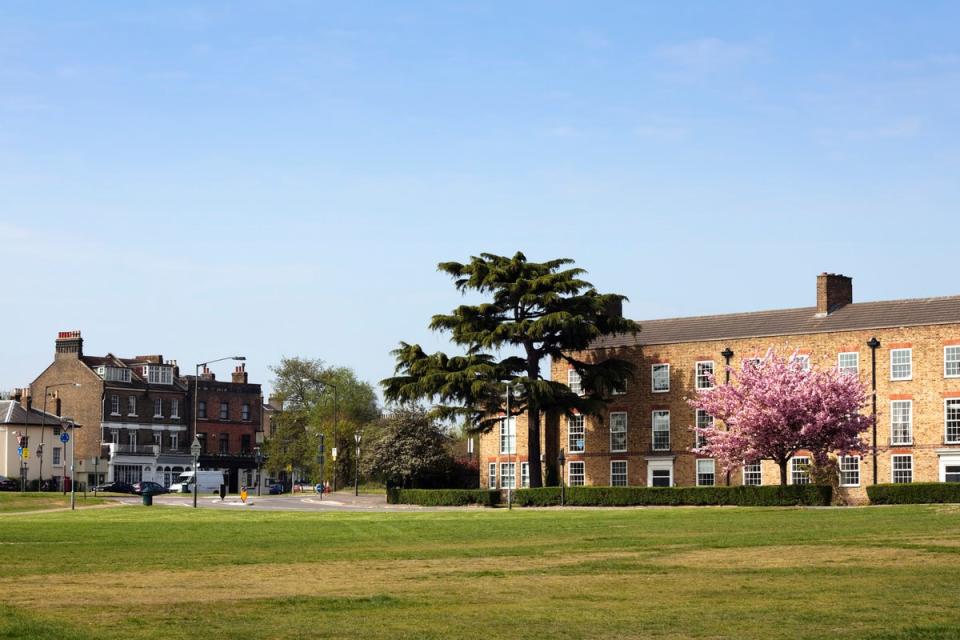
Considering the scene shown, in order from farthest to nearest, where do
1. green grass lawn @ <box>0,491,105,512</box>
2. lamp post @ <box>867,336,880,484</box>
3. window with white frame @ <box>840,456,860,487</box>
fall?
window with white frame @ <box>840,456,860,487</box>
green grass lawn @ <box>0,491,105,512</box>
lamp post @ <box>867,336,880,484</box>

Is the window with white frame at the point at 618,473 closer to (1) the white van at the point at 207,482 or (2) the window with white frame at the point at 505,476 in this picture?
(2) the window with white frame at the point at 505,476

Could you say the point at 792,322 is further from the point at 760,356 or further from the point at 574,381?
the point at 574,381

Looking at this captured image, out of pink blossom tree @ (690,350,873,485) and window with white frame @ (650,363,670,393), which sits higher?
window with white frame @ (650,363,670,393)

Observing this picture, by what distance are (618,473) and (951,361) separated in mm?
21683

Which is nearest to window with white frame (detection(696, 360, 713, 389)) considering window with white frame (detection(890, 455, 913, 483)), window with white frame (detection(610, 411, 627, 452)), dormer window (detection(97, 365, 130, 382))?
window with white frame (detection(610, 411, 627, 452))

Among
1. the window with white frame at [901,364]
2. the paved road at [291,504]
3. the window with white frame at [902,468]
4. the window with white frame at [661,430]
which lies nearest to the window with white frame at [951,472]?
the window with white frame at [902,468]

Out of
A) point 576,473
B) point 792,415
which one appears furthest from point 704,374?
point 792,415

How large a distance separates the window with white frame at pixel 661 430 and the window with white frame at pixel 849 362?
11.6m

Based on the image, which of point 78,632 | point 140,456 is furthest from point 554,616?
point 140,456

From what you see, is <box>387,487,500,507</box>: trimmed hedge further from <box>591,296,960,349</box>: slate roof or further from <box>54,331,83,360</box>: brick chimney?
<box>54,331,83,360</box>: brick chimney

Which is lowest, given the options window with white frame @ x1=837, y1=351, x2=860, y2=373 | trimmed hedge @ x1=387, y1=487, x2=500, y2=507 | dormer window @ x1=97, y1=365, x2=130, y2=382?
trimmed hedge @ x1=387, y1=487, x2=500, y2=507

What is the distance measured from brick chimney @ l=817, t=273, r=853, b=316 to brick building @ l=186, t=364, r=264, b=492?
6717cm

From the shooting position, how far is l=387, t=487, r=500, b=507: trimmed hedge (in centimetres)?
7744

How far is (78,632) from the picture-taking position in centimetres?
1714
